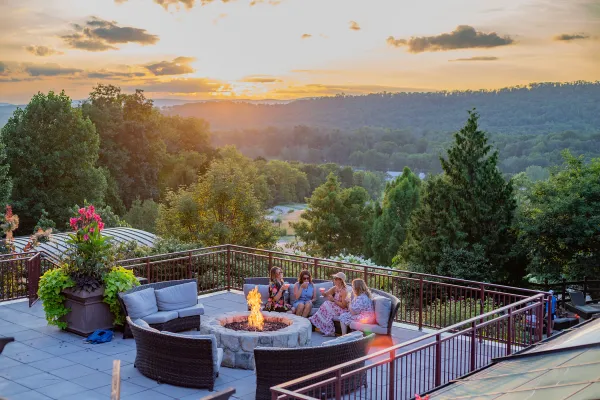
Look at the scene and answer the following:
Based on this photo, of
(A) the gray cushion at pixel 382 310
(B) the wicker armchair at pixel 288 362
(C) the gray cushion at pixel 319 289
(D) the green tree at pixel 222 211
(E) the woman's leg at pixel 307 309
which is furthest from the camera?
(D) the green tree at pixel 222 211

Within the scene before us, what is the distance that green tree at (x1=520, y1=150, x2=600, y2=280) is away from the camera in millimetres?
29406

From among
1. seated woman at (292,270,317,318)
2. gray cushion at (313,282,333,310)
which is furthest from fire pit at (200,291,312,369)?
gray cushion at (313,282,333,310)

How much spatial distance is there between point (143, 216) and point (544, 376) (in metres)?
47.1

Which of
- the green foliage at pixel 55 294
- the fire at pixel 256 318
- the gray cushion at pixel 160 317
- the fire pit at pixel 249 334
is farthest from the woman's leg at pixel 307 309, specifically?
the green foliage at pixel 55 294

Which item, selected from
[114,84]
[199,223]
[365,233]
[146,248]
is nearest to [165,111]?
[114,84]

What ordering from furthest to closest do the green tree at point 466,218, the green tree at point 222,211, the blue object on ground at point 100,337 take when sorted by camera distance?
the green tree at point 222,211 → the green tree at point 466,218 → the blue object on ground at point 100,337

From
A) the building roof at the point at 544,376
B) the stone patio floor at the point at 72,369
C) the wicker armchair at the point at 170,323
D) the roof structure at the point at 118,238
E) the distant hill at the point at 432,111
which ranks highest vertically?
the distant hill at the point at 432,111

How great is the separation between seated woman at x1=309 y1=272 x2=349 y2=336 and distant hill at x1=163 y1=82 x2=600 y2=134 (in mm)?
62297

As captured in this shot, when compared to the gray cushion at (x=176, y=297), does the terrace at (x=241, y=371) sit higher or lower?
lower

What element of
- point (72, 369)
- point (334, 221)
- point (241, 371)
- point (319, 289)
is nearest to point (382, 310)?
point (319, 289)

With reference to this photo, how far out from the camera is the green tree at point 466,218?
33844 millimetres

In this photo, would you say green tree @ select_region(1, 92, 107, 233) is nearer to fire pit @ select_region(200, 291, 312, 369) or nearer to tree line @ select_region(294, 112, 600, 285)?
tree line @ select_region(294, 112, 600, 285)

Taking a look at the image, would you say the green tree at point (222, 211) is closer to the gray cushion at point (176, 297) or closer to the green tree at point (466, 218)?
the green tree at point (466, 218)

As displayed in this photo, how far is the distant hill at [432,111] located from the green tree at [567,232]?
135 ft
